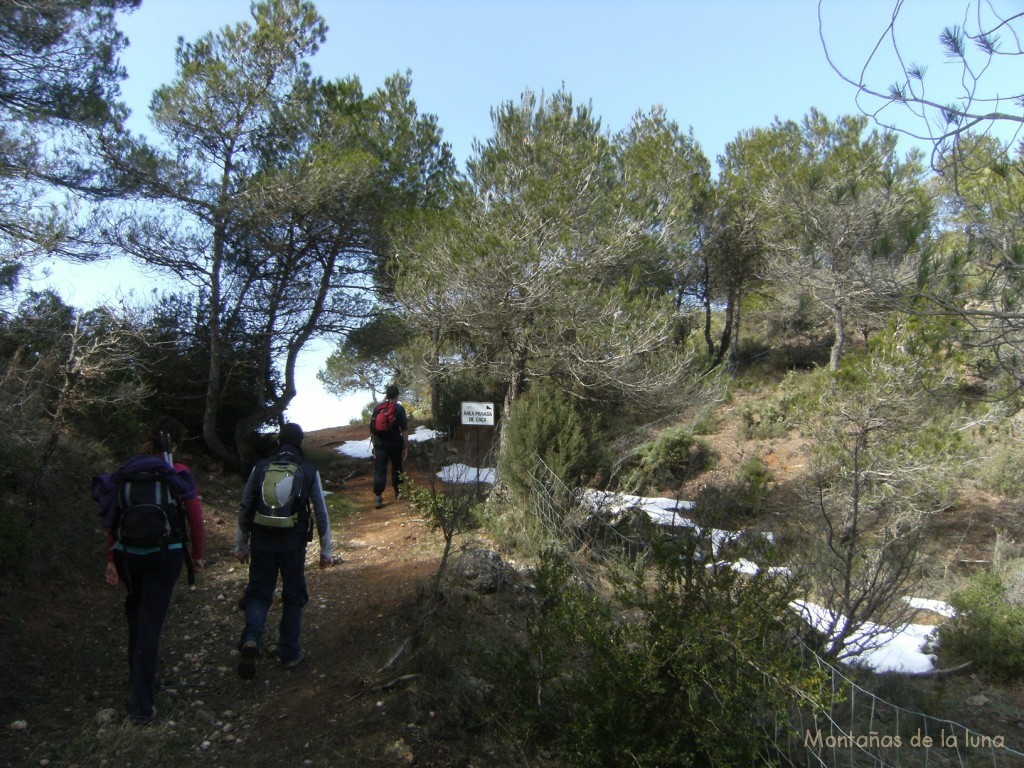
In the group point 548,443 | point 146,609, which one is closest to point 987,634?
point 548,443

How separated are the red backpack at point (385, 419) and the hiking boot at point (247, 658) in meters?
5.68

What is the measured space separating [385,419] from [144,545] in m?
6.22

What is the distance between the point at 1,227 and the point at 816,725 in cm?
825

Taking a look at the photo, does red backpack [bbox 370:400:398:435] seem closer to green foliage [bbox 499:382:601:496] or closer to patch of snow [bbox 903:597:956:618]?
green foliage [bbox 499:382:601:496]

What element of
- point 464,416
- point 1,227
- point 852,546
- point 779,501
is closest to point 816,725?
point 852,546

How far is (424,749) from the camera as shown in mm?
3859

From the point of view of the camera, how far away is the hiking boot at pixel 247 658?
4.48m

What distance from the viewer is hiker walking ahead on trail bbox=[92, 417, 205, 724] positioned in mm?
3881

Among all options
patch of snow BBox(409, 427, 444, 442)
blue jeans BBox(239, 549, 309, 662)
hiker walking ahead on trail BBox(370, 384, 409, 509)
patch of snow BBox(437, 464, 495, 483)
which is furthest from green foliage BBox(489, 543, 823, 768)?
patch of snow BBox(409, 427, 444, 442)

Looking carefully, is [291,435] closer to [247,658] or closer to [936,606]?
[247,658]

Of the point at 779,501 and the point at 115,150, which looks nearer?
the point at 115,150

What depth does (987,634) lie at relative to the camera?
7070 mm

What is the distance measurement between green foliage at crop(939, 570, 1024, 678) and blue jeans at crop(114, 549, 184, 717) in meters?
7.14

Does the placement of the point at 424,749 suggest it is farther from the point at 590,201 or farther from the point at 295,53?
the point at 295,53
